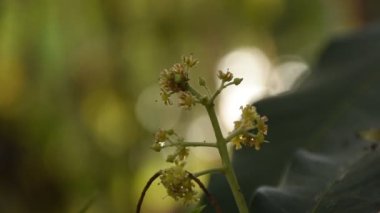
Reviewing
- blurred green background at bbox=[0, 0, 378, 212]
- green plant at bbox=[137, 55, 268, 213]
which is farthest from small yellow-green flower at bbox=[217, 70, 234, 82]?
blurred green background at bbox=[0, 0, 378, 212]

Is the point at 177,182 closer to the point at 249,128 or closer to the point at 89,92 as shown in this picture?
the point at 249,128

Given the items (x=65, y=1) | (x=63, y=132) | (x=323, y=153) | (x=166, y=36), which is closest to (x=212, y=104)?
(x=323, y=153)

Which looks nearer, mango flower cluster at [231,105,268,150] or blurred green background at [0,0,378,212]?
mango flower cluster at [231,105,268,150]

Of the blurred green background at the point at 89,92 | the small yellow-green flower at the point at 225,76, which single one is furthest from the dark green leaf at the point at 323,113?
the blurred green background at the point at 89,92

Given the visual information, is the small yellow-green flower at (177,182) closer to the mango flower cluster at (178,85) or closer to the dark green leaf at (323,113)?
the mango flower cluster at (178,85)

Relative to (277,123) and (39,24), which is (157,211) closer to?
(39,24)

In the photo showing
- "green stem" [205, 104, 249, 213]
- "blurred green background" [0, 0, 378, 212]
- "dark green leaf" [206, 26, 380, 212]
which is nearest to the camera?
"green stem" [205, 104, 249, 213]

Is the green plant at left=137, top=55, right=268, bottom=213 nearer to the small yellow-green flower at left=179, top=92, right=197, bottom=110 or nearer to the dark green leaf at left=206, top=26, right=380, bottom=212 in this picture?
the small yellow-green flower at left=179, top=92, right=197, bottom=110
